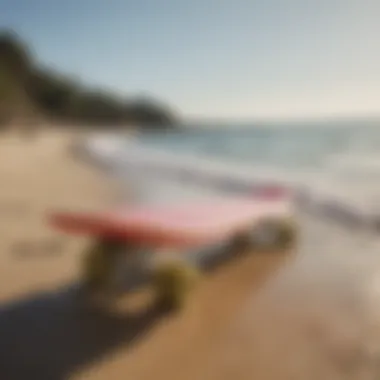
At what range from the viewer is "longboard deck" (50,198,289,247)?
1437 mm

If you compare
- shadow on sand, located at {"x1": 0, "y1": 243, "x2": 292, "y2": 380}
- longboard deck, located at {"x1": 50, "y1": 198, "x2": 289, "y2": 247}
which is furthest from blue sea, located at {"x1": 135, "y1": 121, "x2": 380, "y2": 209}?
shadow on sand, located at {"x1": 0, "y1": 243, "x2": 292, "y2": 380}

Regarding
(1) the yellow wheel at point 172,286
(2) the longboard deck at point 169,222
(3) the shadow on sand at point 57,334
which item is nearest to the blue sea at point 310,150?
(2) the longboard deck at point 169,222

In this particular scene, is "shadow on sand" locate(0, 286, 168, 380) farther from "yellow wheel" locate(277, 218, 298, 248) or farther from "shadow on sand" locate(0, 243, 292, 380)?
"yellow wheel" locate(277, 218, 298, 248)

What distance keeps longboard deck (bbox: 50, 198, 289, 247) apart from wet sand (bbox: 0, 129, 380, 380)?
0.16 meters

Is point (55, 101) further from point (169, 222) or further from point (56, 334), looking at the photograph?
point (56, 334)

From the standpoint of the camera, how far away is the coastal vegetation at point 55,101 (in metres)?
2.39

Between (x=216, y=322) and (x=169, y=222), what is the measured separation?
1.20ft

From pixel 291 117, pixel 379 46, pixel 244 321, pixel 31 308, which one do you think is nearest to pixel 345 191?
pixel 291 117

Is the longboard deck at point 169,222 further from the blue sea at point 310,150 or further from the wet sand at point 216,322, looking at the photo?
the blue sea at point 310,150

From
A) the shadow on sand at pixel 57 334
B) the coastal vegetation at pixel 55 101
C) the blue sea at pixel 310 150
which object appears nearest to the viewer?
the shadow on sand at pixel 57 334

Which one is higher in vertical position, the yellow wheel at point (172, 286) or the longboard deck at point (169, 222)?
the longboard deck at point (169, 222)

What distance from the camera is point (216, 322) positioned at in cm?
138

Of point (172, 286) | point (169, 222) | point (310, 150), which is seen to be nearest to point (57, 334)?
point (172, 286)

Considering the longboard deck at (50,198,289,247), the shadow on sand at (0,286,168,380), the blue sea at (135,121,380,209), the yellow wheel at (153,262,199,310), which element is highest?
the blue sea at (135,121,380,209)
